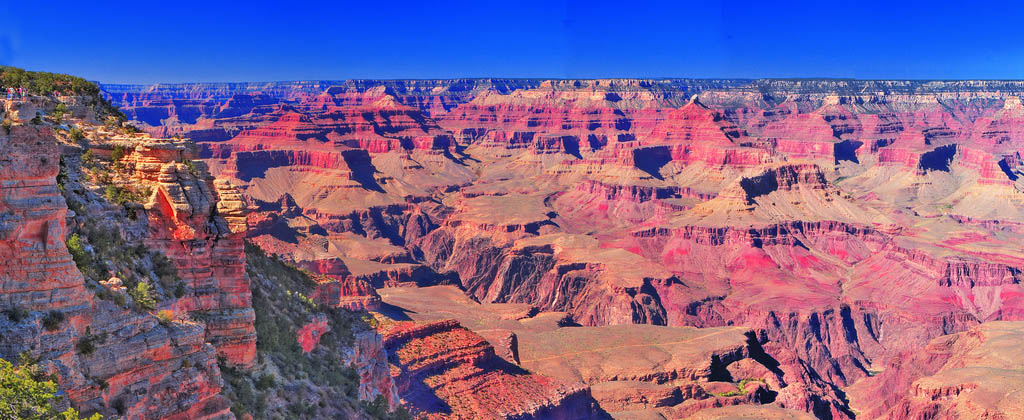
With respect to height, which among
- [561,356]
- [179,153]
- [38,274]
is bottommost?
[561,356]

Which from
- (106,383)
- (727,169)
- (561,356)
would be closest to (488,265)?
(561,356)

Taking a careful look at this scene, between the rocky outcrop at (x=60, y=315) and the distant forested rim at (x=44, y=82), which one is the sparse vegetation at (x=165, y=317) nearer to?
the rocky outcrop at (x=60, y=315)

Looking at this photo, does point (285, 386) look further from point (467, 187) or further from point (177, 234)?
point (467, 187)

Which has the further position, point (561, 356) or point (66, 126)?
point (561, 356)

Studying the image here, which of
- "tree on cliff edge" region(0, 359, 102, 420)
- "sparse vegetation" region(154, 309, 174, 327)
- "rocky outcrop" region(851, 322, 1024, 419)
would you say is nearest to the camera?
"tree on cliff edge" region(0, 359, 102, 420)

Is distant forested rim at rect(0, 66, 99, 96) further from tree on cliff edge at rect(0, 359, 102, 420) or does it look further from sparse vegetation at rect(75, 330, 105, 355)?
tree on cliff edge at rect(0, 359, 102, 420)

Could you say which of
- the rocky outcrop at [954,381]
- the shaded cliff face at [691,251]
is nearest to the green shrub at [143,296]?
the shaded cliff face at [691,251]

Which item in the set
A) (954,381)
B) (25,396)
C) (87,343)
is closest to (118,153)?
(87,343)

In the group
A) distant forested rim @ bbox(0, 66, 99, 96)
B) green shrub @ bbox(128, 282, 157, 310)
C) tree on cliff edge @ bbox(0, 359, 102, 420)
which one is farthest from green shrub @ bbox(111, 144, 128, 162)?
tree on cliff edge @ bbox(0, 359, 102, 420)
